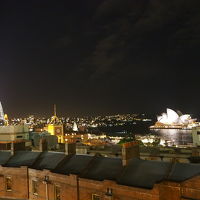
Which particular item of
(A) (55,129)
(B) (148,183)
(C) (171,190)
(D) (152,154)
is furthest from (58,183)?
(A) (55,129)

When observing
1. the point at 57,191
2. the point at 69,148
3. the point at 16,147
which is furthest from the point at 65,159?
the point at 16,147

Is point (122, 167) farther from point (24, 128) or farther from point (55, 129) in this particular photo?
point (55, 129)

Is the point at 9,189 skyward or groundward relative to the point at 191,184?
groundward

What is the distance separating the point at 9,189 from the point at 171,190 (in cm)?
1882

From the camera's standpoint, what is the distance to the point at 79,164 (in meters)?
28.8

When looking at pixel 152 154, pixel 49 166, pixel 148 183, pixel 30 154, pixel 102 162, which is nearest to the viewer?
pixel 148 183

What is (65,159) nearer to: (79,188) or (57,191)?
(57,191)

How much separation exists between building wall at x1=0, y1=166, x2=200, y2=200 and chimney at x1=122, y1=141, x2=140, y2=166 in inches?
114

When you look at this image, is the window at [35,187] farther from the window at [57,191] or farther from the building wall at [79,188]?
the window at [57,191]

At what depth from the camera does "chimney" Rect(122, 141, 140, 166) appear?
25619 millimetres

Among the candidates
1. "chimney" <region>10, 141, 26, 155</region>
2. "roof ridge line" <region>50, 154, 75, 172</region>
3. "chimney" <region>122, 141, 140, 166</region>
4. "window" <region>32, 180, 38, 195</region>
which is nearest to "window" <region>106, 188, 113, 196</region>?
"chimney" <region>122, 141, 140, 166</region>

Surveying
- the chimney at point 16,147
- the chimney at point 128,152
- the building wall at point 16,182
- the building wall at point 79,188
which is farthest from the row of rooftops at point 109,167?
the chimney at point 16,147

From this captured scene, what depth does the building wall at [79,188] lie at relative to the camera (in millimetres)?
20625

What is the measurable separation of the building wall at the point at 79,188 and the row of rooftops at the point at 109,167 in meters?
0.51
